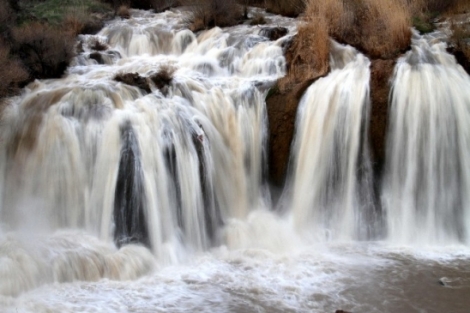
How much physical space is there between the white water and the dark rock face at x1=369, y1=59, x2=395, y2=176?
0.54ft

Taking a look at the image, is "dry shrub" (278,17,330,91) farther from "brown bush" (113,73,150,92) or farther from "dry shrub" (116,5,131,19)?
"dry shrub" (116,5,131,19)

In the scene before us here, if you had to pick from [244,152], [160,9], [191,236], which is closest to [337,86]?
[244,152]

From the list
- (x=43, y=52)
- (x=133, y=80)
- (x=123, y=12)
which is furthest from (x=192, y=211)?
(x=123, y=12)

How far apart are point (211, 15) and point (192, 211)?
21.1 feet

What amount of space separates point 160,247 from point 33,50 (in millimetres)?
4856

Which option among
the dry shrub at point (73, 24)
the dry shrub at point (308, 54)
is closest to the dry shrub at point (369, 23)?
the dry shrub at point (308, 54)

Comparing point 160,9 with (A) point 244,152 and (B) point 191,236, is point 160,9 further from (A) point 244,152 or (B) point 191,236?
(B) point 191,236

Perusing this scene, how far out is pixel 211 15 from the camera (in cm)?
1394

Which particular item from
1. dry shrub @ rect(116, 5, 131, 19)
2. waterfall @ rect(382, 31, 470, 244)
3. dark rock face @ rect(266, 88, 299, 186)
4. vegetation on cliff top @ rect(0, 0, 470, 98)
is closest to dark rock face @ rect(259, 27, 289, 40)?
vegetation on cliff top @ rect(0, 0, 470, 98)

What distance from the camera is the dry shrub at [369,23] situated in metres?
10.9

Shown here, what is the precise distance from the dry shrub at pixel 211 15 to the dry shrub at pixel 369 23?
2.34 m

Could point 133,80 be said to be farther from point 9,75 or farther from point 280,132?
point 280,132

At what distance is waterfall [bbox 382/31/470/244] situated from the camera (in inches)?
364

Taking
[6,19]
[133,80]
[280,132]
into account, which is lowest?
[280,132]
